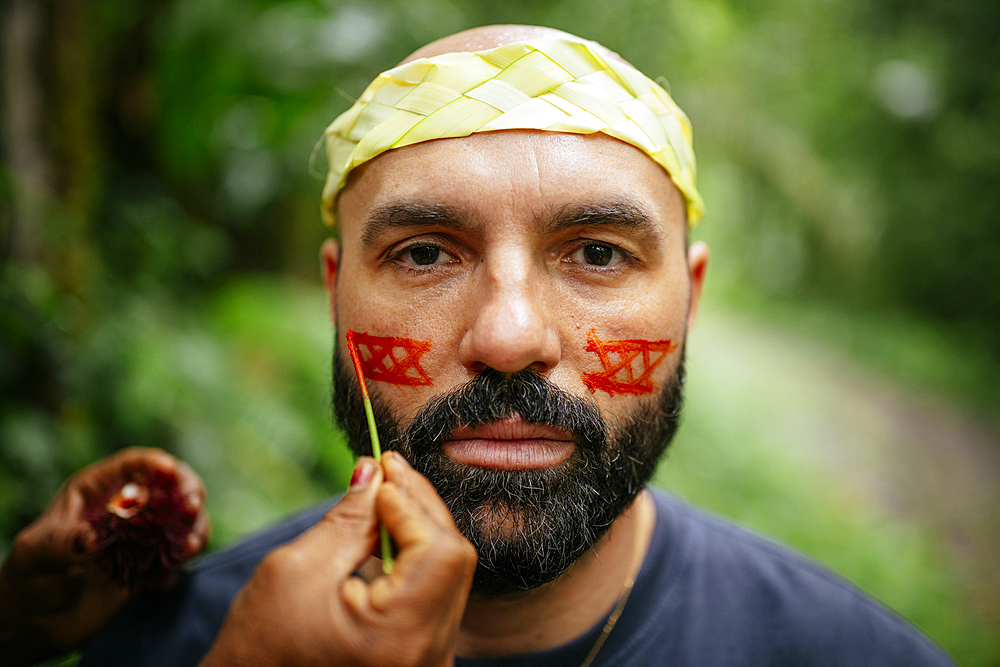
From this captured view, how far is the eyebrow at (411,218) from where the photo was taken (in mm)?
1476

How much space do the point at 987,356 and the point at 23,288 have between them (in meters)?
11.2

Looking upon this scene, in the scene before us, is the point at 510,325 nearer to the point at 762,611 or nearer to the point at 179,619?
the point at 762,611

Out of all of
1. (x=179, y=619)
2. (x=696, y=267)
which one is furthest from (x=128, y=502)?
(x=696, y=267)

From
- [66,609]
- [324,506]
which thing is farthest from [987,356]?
[66,609]

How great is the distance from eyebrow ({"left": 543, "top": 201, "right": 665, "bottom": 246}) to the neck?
29.7 inches

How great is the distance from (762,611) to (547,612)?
642 mm

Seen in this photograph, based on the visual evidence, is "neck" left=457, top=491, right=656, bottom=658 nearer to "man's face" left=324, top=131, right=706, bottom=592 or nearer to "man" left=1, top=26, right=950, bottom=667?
"man" left=1, top=26, right=950, bottom=667

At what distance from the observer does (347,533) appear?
42.0 inches

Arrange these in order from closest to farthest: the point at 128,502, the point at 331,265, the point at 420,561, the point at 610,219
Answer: the point at 420,561, the point at 610,219, the point at 128,502, the point at 331,265

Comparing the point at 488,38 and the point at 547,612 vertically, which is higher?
the point at 488,38

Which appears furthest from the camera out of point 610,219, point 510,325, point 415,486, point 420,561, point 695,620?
point 695,620

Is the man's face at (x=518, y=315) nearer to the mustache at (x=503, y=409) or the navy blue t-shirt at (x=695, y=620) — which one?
the mustache at (x=503, y=409)

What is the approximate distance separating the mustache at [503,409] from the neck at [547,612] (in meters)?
0.38

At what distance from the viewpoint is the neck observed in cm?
166
